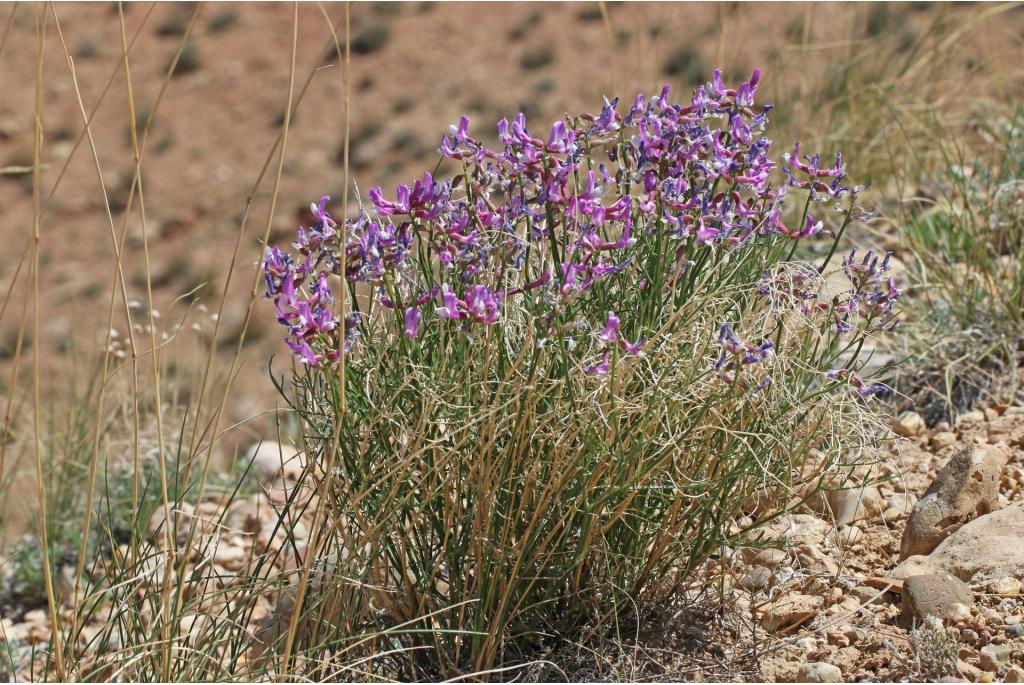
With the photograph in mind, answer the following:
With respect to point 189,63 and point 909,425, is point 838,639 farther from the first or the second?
point 189,63

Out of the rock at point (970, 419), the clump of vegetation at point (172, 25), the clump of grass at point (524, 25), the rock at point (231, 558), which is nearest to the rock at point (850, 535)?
the rock at point (970, 419)

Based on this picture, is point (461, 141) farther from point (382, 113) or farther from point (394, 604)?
point (382, 113)

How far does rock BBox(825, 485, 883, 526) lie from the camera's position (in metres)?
2.45

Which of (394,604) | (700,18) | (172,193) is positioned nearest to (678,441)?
(394,604)

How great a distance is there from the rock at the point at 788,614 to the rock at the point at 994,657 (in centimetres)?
32

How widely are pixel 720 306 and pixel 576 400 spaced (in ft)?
1.21

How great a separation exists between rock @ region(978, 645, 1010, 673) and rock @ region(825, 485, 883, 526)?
0.57 meters

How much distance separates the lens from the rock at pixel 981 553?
6.77 feet

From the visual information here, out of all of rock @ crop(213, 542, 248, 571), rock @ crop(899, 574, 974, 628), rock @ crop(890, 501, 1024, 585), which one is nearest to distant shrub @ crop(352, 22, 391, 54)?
rock @ crop(213, 542, 248, 571)

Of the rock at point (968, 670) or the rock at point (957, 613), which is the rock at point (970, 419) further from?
the rock at point (968, 670)

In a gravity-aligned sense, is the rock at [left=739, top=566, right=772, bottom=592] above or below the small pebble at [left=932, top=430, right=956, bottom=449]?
below

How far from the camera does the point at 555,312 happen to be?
5.71 feet

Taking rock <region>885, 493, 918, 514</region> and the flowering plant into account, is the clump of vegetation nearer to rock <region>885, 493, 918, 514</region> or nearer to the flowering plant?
rock <region>885, 493, 918, 514</region>

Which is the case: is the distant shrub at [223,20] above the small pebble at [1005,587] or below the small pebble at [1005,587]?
above
